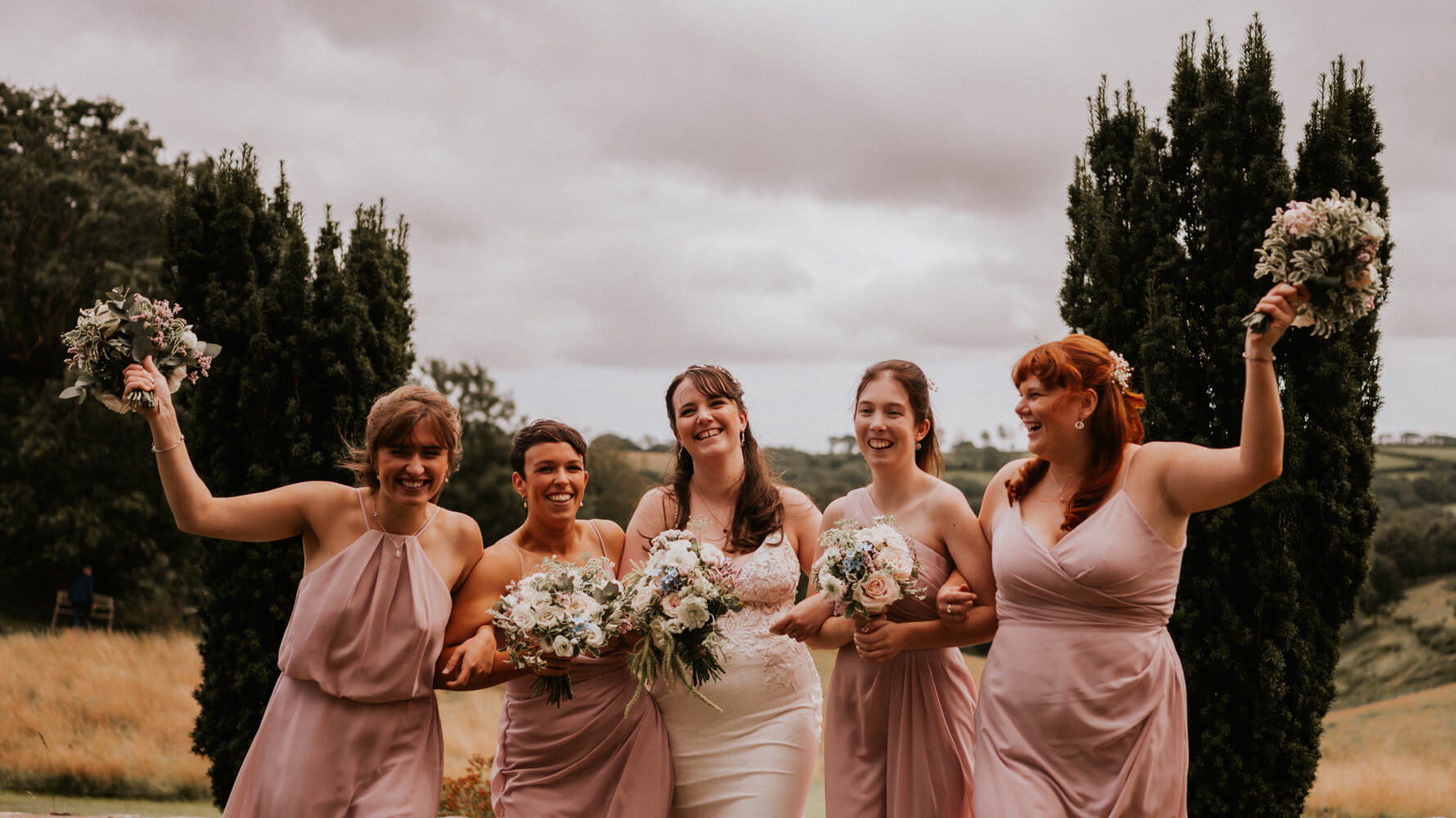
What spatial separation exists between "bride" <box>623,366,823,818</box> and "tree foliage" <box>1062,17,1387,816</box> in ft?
12.4

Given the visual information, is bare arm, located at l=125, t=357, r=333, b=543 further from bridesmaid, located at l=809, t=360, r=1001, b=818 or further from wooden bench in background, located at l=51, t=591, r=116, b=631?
wooden bench in background, located at l=51, t=591, r=116, b=631

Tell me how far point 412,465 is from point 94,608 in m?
22.9

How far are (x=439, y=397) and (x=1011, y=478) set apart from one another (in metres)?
2.63

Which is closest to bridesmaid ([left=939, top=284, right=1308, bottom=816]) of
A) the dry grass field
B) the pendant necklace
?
the pendant necklace

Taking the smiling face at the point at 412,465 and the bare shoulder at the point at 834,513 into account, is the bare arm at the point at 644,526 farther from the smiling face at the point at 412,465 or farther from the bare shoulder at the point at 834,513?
the smiling face at the point at 412,465

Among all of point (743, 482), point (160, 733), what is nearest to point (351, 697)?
point (743, 482)

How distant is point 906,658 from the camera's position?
193 inches

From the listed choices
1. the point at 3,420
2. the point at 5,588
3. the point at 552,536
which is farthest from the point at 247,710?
the point at 5,588

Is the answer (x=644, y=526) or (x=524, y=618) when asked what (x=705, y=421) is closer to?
(x=644, y=526)

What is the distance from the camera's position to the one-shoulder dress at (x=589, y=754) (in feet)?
16.4

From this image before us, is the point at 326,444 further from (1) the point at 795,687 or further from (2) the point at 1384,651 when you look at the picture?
(2) the point at 1384,651

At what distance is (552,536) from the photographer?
17.1 ft

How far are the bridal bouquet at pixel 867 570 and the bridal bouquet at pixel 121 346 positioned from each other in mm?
2719

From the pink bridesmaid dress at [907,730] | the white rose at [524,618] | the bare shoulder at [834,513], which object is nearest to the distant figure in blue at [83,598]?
the white rose at [524,618]
